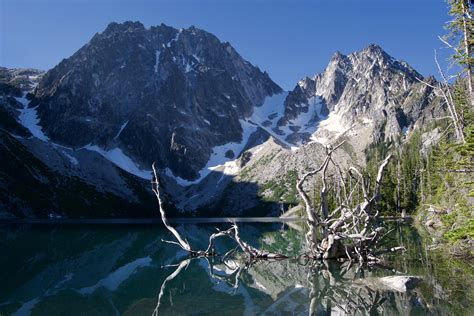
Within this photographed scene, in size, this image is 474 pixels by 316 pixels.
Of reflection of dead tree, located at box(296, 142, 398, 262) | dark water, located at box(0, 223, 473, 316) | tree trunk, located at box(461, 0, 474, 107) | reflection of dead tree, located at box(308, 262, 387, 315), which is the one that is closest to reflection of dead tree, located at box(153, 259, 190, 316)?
dark water, located at box(0, 223, 473, 316)

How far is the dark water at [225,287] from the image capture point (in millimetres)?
20016

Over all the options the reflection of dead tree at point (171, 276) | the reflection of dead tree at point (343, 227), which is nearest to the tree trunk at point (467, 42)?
the reflection of dead tree at point (343, 227)

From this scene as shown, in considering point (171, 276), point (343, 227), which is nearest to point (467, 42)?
point (343, 227)

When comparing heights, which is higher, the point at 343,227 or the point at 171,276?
the point at 343,227

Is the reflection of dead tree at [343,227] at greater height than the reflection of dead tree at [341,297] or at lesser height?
greater

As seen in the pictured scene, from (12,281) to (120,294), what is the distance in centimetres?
974

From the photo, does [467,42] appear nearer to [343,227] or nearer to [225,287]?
[343,227]

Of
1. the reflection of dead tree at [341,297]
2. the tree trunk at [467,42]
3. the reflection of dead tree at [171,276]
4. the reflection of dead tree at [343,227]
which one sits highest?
the tree trunk at [467,42]

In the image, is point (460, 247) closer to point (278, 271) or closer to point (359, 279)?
point (359, 279)

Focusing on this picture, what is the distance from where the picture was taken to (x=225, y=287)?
26062 mm

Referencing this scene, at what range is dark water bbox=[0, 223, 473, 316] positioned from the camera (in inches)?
788

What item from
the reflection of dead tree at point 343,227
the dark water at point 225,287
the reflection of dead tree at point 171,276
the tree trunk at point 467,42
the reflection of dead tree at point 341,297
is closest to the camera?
the reflection of dead tree at point 341,297

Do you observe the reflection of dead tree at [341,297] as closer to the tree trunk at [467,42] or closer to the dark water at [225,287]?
the dark water at [225,287]

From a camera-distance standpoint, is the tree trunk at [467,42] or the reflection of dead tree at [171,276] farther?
the tree trunk at [467,42]
